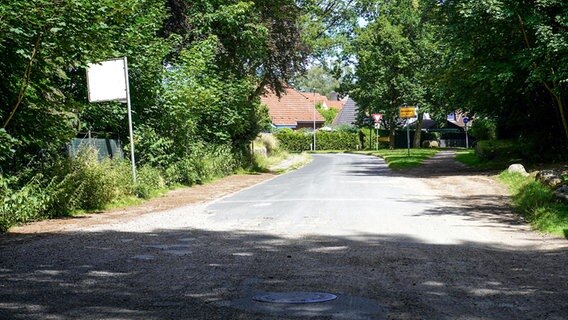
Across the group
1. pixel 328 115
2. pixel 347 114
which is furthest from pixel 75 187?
pixel 328 115

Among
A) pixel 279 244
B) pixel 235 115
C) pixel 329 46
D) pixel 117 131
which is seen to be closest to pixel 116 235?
pixel 279 244

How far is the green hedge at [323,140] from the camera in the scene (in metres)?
74.0

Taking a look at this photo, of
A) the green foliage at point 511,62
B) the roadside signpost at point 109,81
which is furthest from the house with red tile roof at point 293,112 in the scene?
the roadside signpost at point 109,81

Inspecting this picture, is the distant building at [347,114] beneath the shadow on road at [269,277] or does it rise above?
above

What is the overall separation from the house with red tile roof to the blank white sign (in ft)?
225

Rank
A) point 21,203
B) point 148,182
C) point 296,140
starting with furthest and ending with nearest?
point 296,140, point 148,182, point 21,203

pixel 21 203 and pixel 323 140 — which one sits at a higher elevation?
pixel 323 140

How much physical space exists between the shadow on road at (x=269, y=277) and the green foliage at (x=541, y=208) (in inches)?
83.0

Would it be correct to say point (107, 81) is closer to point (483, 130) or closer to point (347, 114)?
point (483, 130)

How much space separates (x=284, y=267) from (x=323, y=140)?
6888 centimetres

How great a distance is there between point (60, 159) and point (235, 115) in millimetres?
14823

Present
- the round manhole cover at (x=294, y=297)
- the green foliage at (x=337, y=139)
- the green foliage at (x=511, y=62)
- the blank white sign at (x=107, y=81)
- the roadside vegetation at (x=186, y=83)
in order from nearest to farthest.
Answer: the round manhole cover at (x=294, y=297) → the roadside vegetation at (x=186, y=83) → the blank white sign at (x=107, y=81) → the green foliage at (x=511, y=62) → the green foliage at (x=337, y=139)

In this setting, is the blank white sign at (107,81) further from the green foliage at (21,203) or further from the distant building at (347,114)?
the distant building at (347,114)

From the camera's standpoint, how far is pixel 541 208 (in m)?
12.5
